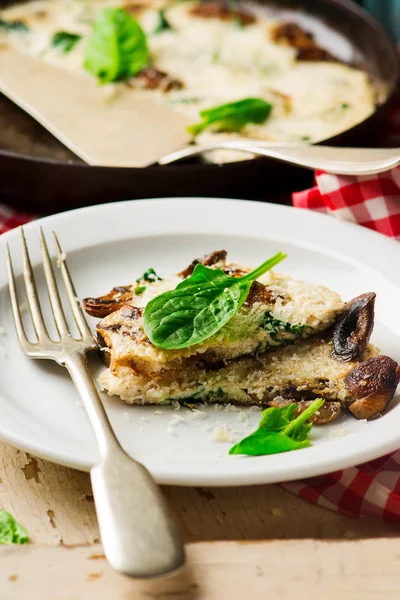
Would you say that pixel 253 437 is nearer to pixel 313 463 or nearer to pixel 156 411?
pixel 313 463

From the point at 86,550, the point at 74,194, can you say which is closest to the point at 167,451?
the point at 86,550

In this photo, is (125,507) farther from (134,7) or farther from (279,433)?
(134,7)

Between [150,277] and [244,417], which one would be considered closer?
[244,417]

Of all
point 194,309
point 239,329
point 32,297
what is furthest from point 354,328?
point 32,297

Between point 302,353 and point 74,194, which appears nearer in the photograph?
point 302,353

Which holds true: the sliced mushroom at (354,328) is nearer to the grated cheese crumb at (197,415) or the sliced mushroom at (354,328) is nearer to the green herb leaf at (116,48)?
the grated cheese crumb at (197,415)

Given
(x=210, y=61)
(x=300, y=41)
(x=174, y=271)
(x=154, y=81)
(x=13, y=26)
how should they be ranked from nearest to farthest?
(x=174, y=271) → (x=154, y=81) → (x=210, y=61) → (x=300, y=41) → (x=13, y=26)

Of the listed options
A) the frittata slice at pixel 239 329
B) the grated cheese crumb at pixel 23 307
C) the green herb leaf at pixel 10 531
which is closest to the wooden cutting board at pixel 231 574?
the green herb leaf at pixel 10 531
